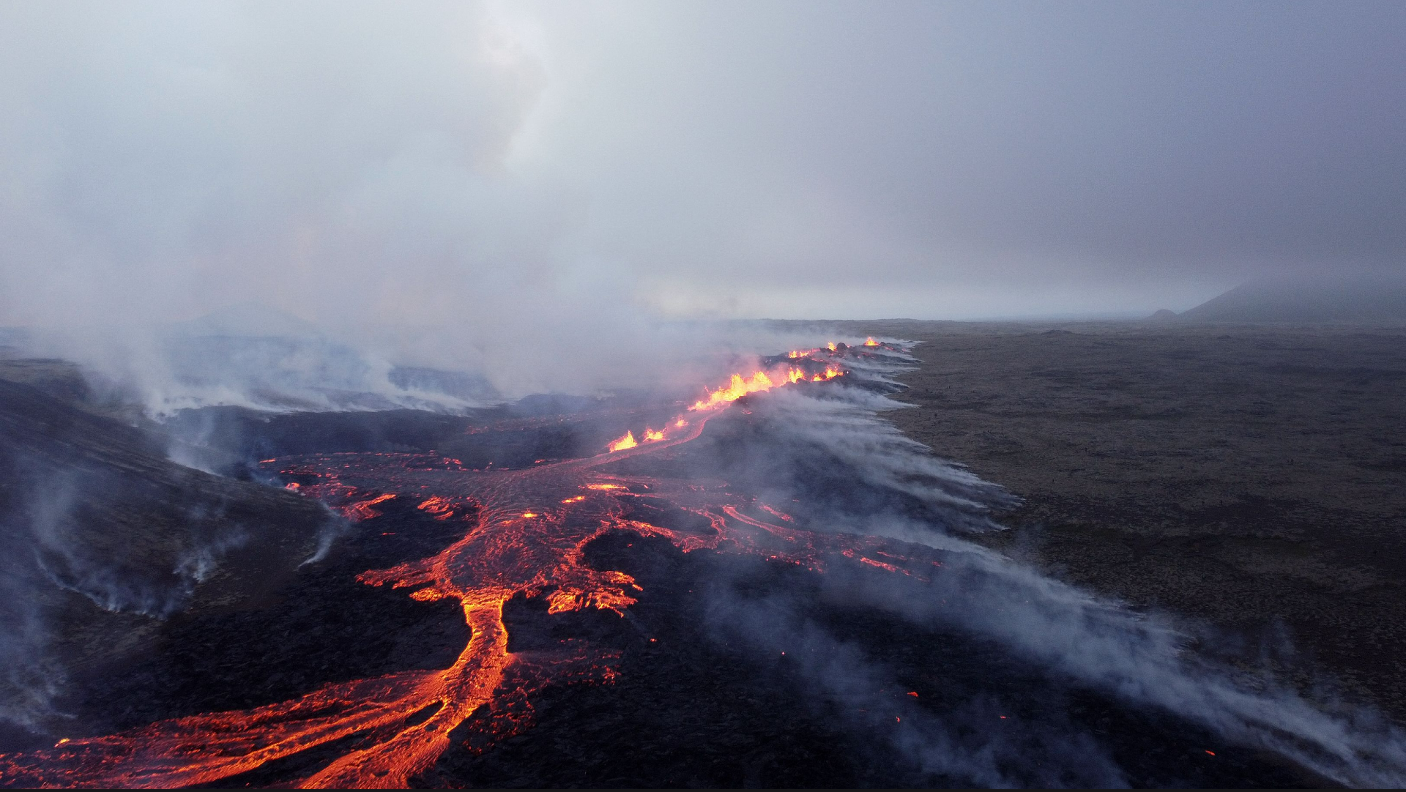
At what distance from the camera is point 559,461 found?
28.7m

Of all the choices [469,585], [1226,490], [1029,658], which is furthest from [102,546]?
[1226,490]

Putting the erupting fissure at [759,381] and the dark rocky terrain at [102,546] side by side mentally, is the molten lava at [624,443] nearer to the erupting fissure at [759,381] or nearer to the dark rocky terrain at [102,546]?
the erupting fissure at [759,381]

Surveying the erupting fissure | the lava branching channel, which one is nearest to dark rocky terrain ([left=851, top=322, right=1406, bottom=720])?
the lava branching channel

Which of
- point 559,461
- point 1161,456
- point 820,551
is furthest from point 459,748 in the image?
point 1161,456

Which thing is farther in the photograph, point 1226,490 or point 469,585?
point 1226,490

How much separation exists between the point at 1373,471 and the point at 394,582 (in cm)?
3395

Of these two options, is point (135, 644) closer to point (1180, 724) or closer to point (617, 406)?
point (1180, 724)

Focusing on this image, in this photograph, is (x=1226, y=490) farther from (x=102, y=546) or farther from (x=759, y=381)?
(x=759, y=381)

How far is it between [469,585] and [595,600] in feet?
11.5

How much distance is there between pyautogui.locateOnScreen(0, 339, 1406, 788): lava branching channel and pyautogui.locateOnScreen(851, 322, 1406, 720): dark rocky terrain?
71.7 inches

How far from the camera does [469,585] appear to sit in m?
16.1

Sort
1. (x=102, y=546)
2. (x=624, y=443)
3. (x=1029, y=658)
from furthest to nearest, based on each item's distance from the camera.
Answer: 1. (x=624, y=443)
2. (x=102, y=546)
3. (x=1029, y=658)

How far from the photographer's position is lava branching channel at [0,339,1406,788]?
9.78 metres

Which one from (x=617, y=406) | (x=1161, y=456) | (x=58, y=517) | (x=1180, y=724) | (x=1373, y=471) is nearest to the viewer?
(x=1180, y=724)
